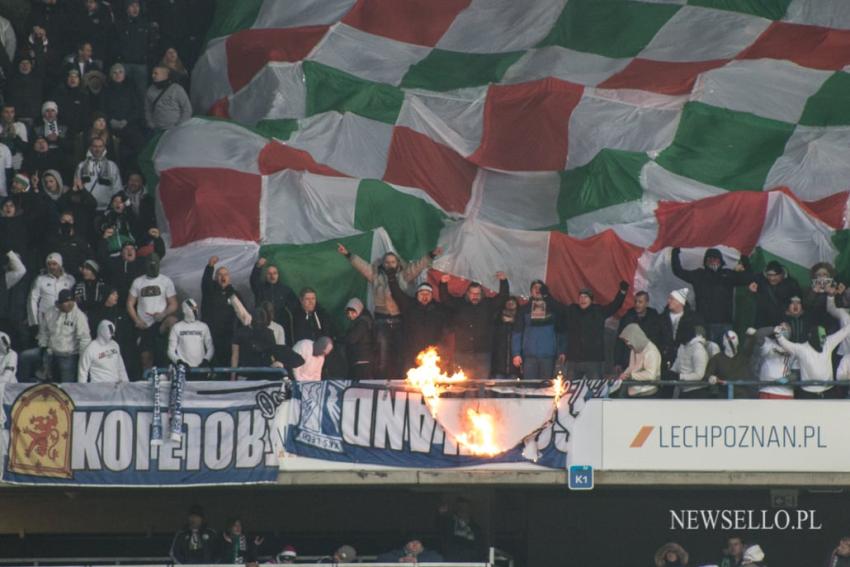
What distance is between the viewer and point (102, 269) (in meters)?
24.4

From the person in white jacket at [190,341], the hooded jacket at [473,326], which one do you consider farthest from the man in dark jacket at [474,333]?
the person in white jacket at [190,341]

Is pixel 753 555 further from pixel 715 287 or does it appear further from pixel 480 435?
pixel 480 435

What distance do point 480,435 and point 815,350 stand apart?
3615mm

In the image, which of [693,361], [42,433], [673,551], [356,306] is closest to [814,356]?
[693,361]

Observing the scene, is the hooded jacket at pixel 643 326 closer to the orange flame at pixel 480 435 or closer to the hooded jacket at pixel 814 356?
the hooded jacket at pixel 814 356

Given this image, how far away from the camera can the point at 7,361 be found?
22891 mm

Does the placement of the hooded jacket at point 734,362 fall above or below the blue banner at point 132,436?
above

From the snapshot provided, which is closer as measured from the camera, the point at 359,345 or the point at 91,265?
the point at 359,345

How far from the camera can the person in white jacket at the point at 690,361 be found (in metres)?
22.7

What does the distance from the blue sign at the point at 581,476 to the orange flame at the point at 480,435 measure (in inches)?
31.6

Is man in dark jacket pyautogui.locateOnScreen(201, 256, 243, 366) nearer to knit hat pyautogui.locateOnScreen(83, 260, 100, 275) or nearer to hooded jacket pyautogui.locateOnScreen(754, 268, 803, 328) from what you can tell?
knit hat pyautogui.locateOnScreen(83, 260, 100, 275)

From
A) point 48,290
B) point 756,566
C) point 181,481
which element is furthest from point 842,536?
point 48,290

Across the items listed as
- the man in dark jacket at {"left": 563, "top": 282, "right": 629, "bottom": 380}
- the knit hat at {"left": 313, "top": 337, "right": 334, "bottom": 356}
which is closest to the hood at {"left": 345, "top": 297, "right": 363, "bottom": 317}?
the knit hat at {"left": 313, "top": 337, "right": 334, "bottom": 356}

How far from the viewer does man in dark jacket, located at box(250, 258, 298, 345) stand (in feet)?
77.9
